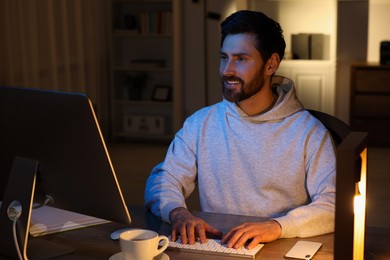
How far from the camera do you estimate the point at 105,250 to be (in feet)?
6.24

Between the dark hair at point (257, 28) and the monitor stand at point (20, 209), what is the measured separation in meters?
0.82

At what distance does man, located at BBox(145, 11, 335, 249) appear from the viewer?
7.40 feet

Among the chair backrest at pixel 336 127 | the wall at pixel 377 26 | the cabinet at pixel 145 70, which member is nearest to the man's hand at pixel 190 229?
the chair backrest at pixel 336 127

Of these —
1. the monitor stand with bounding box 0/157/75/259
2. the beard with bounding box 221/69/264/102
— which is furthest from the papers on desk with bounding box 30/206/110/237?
the beard with bounding box 221/69/264/102

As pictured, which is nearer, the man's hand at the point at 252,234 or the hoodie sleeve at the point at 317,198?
the man's hand at the point at 252,234

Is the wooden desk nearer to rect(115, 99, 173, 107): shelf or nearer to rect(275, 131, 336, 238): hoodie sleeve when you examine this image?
rect(275, 131, 336, 238): hoodie sleeve

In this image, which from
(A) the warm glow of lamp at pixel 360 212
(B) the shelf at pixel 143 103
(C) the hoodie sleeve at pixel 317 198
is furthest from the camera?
(B) the shelf at pixel 143 103

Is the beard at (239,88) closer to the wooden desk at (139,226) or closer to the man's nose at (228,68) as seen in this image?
the man's nose at (228,68)

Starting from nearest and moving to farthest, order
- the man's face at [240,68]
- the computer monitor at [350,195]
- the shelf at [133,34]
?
the computer monitor at [350,195], the man's face at [240,68], the shelf at [133,34]

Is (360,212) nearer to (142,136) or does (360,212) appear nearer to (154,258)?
(154,258)

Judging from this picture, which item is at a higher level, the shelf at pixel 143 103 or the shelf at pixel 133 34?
the shelf at pixel 133 34

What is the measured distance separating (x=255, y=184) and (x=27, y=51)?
3.88 meters

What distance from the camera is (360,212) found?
4.88 ft

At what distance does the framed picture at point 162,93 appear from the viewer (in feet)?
23.2
